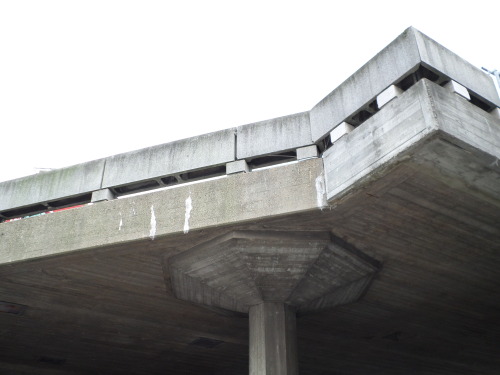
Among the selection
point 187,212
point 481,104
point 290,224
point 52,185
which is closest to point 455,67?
point 481,104

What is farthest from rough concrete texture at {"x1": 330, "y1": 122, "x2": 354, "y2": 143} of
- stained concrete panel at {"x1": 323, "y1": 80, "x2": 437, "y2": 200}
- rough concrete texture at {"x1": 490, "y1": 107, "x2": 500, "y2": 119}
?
rough concrete texture at {"x1": 490, "y1": 107, "x2": 500, "y2": 119}

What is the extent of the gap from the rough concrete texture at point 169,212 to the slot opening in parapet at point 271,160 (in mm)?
722

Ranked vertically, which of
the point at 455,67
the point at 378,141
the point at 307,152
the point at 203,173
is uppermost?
the point at 455,67

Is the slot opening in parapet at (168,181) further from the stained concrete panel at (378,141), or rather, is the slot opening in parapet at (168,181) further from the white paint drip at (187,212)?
the stained concrete panel at (378,141)

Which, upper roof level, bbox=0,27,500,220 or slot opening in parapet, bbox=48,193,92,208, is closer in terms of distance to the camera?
upper roof level, bbox=0,27,500,220

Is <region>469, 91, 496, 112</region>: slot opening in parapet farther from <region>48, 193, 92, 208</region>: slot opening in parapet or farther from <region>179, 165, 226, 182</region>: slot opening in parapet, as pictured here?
<region>48, 193, 92, 208</region>: slot opening in parapet

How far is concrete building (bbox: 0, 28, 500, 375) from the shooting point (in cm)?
702

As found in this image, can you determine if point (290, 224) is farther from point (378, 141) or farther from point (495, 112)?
point (495, 112)

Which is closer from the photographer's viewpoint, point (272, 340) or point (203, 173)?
point (203, 173)

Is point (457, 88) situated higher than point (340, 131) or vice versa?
point (457, 88)

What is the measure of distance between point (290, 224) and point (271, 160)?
124 centimetres

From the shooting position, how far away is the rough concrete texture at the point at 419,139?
6.39 metres

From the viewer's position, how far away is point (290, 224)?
26.2ft

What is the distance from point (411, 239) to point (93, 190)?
559cm
